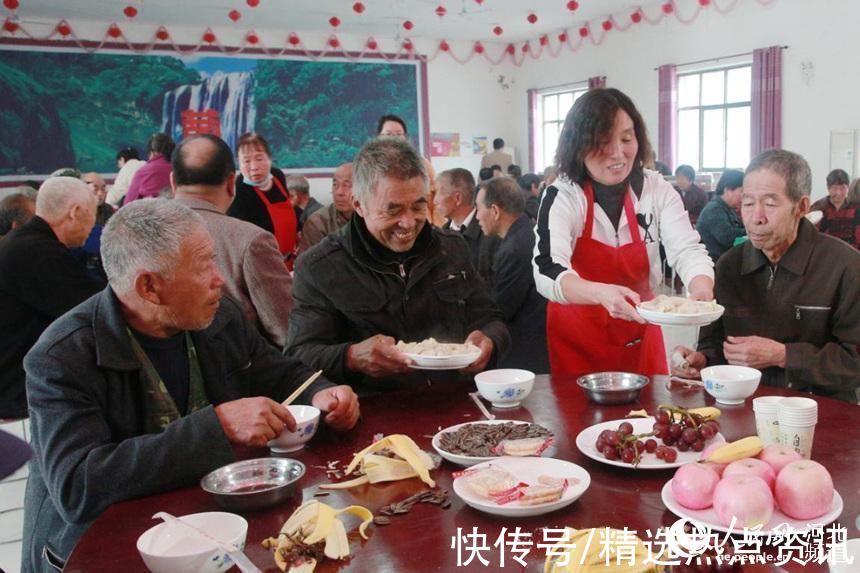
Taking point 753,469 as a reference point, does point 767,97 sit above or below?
above

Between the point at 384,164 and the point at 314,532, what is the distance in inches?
53.5

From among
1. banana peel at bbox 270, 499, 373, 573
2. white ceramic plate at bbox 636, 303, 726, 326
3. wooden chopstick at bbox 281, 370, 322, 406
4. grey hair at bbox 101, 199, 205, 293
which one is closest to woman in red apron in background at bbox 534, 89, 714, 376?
white ceramic plate at bbox 636, 303, 726, 326

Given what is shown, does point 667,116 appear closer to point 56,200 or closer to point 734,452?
point 56,200

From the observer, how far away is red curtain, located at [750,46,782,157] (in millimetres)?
9648

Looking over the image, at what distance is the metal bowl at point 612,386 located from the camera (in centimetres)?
205

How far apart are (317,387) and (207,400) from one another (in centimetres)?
30

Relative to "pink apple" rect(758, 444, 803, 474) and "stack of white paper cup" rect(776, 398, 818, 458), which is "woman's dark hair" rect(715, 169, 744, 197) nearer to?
"stack of white paper cup" rect(776, 398, 818, 458)

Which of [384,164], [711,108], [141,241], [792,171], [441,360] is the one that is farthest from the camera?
[711,108]

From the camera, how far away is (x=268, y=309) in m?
3.20

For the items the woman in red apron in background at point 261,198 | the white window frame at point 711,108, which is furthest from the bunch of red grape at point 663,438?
the white window frame at point 711,108

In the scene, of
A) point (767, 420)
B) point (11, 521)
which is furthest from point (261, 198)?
point (767, 420)

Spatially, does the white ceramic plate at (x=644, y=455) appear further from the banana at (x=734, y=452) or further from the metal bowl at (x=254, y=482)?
the metal bowl at (x=254, y=482)

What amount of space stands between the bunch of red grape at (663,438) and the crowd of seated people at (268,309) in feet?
2.28

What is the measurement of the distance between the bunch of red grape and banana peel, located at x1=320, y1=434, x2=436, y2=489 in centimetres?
39
